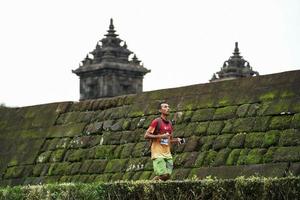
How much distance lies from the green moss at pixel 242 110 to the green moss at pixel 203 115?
632mm

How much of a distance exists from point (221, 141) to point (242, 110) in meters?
0.62

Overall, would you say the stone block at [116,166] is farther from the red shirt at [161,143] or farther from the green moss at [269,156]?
the green moss at [269,156]

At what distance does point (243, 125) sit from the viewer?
16.7 meters

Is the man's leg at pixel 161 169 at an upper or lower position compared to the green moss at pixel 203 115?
lower

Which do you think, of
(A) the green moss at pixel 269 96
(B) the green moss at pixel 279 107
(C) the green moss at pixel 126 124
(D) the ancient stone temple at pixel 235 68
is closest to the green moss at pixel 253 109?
(A) the green moss at pixel 269 96

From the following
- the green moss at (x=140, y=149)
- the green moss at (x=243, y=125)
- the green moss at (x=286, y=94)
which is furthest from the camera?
the green moss at (x=140, y=149)

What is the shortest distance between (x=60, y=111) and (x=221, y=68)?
235 feet

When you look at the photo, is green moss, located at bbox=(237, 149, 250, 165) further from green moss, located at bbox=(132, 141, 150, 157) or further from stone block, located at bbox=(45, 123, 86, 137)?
stone block, located at bbox=(45, 123, 86, 137)

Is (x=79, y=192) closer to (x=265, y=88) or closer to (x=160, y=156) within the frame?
(x=160, y=156)

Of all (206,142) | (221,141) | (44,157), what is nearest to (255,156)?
(221,141)

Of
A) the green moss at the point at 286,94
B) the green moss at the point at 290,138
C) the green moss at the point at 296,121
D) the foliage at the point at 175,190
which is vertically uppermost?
the green moss at the point at 286,94

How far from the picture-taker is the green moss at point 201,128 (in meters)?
17.4

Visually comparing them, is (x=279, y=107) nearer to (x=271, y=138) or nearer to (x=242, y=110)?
(x=271, y=138)

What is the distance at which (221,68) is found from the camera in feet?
304
